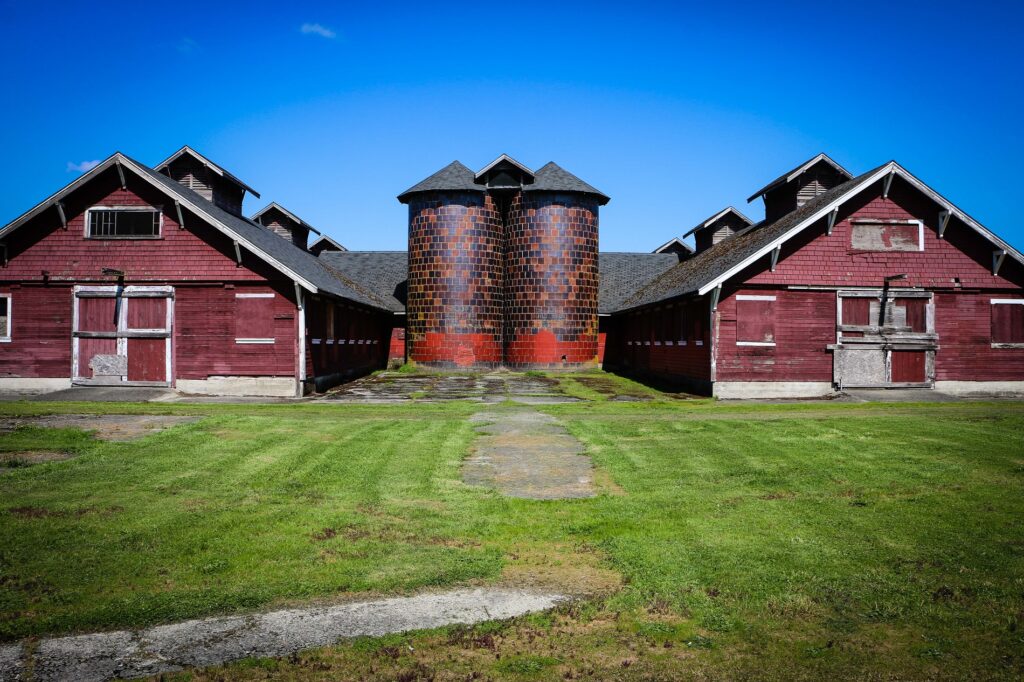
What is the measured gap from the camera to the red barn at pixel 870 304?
23.9 meters

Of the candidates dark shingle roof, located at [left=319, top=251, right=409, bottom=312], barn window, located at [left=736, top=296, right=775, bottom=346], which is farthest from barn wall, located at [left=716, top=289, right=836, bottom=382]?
dark shingle roof, located at [left=319, top=251, right=409, bottom=312]

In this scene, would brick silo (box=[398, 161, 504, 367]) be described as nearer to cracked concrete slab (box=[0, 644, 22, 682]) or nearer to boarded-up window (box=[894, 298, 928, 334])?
boarded-up window (box=[894, 298, 928, 334])

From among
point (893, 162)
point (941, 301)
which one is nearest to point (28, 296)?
point (893, 162)

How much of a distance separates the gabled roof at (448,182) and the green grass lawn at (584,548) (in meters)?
25.5

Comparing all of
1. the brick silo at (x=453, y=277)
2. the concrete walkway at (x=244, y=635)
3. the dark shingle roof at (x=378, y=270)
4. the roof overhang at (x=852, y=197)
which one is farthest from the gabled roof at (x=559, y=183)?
the concrete walkway at (x=244, y=635)

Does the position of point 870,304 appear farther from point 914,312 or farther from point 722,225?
point 722,225

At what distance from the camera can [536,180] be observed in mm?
38125

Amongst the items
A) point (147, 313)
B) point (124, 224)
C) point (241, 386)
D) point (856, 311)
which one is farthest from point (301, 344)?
point (856, 311)

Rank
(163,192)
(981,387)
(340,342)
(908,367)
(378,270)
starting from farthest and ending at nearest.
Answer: (378,270), (340,342), (981,387), (908,367), (163,192)

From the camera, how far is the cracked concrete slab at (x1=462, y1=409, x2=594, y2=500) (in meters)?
9.64

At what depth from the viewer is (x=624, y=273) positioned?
145 ft

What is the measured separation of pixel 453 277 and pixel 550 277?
196 inches

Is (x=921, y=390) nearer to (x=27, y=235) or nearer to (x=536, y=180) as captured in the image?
(x=536, y=180)

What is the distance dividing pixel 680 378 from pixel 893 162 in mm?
10280
